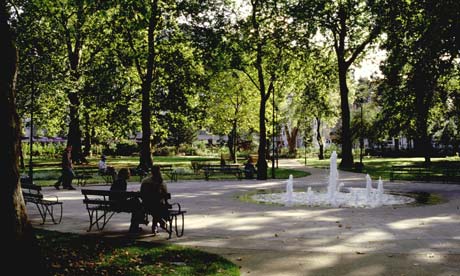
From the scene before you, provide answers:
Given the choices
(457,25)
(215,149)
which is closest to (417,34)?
Result: (457,25)

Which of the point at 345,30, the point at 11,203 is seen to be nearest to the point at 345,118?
the point at 345,30

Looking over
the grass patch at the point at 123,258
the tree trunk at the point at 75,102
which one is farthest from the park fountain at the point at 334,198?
the tree trunk at the point at 75,102

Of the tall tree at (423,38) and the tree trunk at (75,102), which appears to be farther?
the tree trunk at (75,102)

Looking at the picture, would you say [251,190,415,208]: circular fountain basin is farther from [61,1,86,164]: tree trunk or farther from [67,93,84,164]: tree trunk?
[67,93,84,164]: tree trunk

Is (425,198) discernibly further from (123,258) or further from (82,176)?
(82,176)

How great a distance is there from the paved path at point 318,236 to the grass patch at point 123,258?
489 mm

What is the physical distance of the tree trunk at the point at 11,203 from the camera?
606cm

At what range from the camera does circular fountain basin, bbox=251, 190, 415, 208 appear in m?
15.7

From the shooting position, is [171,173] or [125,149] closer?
[171,173]

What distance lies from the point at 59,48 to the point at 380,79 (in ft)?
88.2

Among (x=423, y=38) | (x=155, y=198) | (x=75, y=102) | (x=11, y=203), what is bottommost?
(x=155, y=198)

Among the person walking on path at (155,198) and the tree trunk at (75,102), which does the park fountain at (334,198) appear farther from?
the tree trunk at (75,102)

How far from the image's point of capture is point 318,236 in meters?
9.91

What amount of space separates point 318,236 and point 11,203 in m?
6.26
